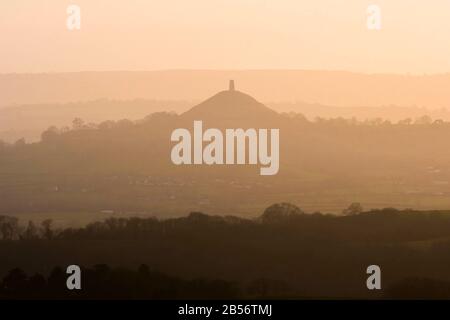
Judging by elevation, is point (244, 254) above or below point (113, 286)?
above

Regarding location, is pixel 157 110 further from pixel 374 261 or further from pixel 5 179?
pixel 374 261

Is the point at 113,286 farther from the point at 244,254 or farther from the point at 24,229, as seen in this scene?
the point at 244,254

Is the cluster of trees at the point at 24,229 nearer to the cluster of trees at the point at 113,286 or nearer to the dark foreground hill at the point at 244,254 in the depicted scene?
the dark foreground hill at the point at 244,254

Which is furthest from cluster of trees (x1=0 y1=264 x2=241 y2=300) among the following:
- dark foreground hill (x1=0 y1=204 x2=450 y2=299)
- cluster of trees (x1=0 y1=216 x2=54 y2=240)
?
cluster of trees (x1=0 y1=216 x2=54 y2=240)

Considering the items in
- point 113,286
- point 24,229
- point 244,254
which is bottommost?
point 113,286

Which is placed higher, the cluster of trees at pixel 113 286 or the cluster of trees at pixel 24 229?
the cluster of trees at pixel 24 229

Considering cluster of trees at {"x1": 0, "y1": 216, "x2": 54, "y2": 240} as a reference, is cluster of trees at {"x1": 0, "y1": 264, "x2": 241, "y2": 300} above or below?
below

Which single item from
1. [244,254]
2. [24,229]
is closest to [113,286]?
[24,229]

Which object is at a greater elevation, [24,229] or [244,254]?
[24,229]

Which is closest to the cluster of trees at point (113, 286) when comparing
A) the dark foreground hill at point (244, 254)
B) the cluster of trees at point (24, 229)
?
the dark foreground hill at point (244, 254)

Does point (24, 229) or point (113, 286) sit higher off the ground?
point (24, 229)

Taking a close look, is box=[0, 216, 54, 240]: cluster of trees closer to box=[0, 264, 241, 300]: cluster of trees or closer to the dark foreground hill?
the dark foreground hill
